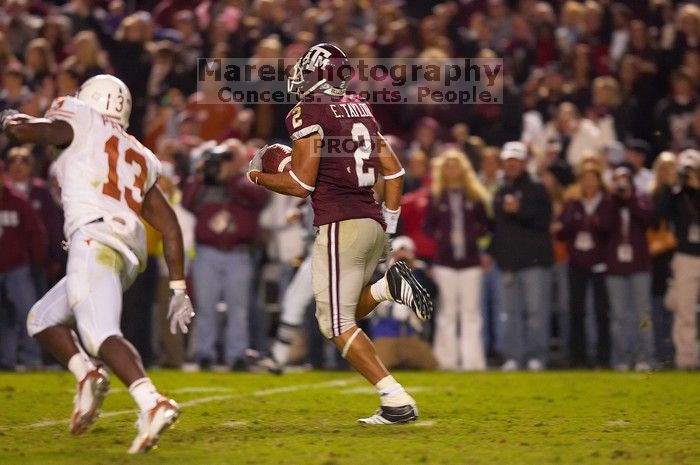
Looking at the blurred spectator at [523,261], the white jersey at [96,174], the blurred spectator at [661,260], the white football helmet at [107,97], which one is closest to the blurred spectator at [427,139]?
the blurred spectator at [523,261]

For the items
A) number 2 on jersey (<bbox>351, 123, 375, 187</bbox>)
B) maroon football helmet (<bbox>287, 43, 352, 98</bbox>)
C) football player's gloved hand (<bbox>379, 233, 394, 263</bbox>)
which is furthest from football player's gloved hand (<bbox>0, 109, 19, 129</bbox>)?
football player's gloved hand (<bbox>379, 233, 394, 263</bbox>)

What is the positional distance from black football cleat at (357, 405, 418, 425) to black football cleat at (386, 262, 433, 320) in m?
0.52

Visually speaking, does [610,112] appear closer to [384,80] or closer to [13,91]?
[384,80]

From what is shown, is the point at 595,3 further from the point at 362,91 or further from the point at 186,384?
the point at 186,384

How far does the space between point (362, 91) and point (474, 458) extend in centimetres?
855

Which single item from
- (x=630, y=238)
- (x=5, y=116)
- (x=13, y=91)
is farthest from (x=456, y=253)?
(x=5, y=116)

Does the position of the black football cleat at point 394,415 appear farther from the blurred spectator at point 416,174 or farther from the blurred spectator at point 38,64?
the blurred spectator at point 38,64

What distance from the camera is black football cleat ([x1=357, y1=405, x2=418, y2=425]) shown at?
736cm

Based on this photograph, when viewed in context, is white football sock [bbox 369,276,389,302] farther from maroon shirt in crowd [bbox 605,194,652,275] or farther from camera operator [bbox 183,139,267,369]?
maroon shirt in crowd [bbox 605,194,652,275]

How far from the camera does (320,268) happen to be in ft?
24.5

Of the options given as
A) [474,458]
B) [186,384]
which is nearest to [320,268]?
[474,458]

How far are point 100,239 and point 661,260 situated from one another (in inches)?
286

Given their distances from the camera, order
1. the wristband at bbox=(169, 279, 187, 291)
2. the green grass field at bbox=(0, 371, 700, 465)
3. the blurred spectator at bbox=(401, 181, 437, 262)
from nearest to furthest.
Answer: the green grass field at bbox=(0, 371, 700, 465) < the wristband at bbox=(169, 279, 187, 291) < the blurred spectator at bbox=(401, 181, 437, 262)

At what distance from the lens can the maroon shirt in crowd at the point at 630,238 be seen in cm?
1241
